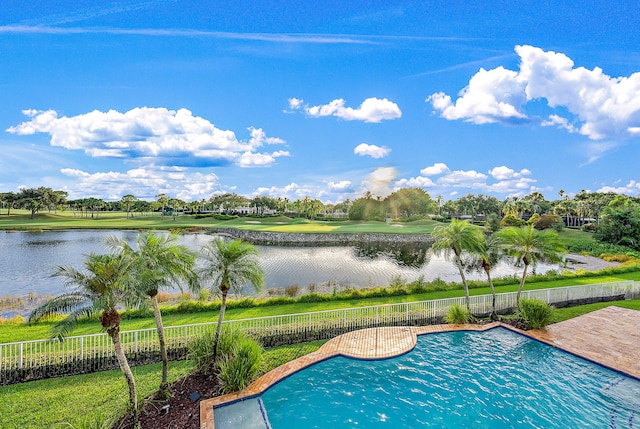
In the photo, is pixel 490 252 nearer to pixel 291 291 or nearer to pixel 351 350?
pixel 351 350

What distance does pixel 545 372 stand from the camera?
10805 millimetres

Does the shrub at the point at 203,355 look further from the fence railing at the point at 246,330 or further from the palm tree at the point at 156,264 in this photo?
the fence railing at the point at 246,330

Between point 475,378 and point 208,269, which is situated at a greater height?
point 208,269

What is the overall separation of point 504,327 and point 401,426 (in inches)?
357

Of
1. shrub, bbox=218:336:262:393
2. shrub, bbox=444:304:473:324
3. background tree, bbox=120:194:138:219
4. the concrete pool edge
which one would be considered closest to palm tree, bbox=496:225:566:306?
shrub, bbox=444:304:473:324

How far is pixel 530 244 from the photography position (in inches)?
618

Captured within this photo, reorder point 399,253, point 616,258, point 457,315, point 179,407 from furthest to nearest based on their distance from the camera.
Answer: point 399,253 → point 616,258 → point 457,315 → point 179,407

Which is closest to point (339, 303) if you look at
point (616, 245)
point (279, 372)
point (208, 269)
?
point (279, 372)

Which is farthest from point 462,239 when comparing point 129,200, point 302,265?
point 129,200

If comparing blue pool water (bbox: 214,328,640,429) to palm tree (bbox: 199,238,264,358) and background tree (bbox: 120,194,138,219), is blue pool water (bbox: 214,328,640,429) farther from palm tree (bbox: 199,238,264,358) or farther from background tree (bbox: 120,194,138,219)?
background tree (bbox: 120,194,138,219)

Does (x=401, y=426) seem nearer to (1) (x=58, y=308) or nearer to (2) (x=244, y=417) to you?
(2) (x=244, y=417)

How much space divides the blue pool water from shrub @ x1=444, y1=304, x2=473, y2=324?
242 centimetres

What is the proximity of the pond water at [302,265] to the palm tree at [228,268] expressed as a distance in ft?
42.9

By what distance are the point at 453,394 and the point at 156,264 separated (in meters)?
9.36
